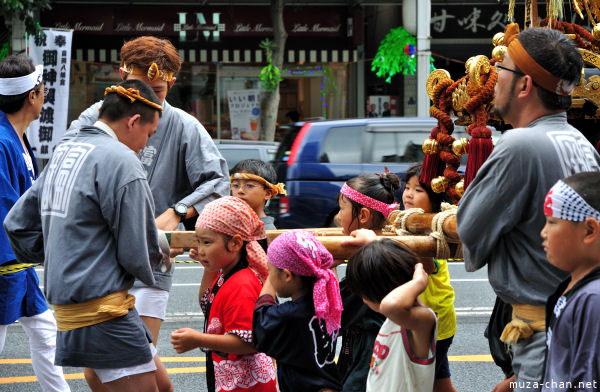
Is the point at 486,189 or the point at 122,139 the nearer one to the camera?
the point at 486,189


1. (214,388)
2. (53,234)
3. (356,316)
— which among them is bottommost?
(214,388)

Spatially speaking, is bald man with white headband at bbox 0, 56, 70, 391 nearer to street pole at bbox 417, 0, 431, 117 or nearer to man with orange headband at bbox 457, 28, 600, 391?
man with orange headband at bbox 457, 28, 600, 391

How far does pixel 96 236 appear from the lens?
2979 millimetres

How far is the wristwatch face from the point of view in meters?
3.91

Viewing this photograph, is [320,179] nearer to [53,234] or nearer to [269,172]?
[269,172]

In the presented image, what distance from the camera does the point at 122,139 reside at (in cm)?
321

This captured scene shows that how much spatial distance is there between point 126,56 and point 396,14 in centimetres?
1330

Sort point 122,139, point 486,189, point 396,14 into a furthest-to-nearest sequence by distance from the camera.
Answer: point 396,14, point 122,139, point 486,189

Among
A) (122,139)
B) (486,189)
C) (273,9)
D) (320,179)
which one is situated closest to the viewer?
(486,189)

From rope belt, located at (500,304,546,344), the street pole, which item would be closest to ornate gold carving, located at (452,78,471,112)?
rope belt, located at (500,304,546,344)

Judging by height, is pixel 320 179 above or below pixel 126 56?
below

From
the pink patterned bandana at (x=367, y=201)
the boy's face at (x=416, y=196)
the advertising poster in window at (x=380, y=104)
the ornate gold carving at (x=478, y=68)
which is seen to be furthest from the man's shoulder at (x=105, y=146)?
the advertising poster in window at (x=380, y=104)

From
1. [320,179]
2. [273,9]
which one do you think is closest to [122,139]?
[320,179]

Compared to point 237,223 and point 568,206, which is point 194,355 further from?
point 568,206
